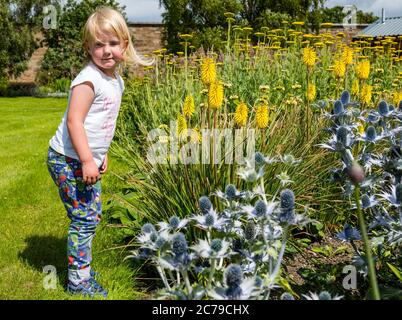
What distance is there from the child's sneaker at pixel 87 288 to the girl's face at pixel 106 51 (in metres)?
1.19

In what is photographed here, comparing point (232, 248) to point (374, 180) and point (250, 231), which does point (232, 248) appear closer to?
point (250, 231)

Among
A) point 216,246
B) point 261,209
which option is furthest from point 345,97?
point 216,246

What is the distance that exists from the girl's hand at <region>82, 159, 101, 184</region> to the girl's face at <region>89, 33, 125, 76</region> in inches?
21.8

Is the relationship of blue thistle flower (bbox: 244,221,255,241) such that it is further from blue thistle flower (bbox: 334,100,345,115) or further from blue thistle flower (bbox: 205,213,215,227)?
blue thistle flower (bbox: 334,100,345,115)

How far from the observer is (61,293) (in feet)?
9.42

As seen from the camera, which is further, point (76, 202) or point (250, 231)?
point (76, 202)

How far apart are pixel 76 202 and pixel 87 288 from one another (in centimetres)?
48

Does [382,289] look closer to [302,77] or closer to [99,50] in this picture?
[99,50]

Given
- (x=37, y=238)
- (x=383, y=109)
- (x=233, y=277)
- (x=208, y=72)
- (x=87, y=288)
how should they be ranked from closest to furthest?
(x=233, y=277) → (x=383, y=109) → (x=87, y=288) → (x=208, y=72) → (x=37, y=238)

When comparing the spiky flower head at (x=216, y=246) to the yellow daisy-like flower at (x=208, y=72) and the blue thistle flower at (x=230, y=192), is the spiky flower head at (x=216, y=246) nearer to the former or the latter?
the blue thistle flower at (x=230, y=192)

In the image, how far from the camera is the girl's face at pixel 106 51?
2803 mm

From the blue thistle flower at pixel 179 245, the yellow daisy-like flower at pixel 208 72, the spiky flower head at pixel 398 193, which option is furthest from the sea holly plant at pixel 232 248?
the yellow daisy-like flower at pixel 208 72

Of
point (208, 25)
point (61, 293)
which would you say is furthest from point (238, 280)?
point (208, 25)

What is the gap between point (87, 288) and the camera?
285 centimetres
